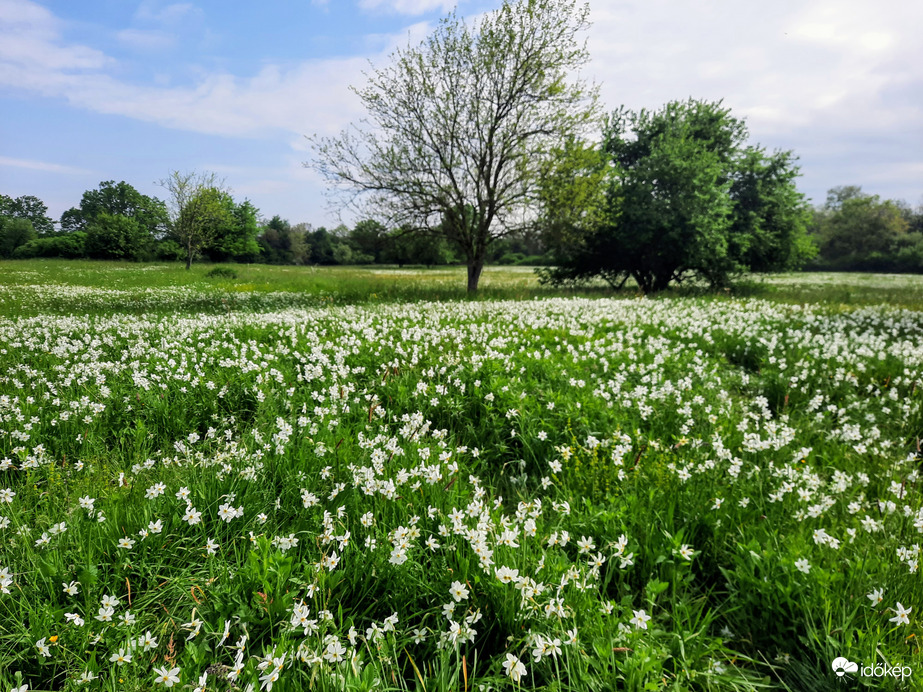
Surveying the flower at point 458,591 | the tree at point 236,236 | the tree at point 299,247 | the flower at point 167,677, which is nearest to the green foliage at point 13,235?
the tree at point 236,236

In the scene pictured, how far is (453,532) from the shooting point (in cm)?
264

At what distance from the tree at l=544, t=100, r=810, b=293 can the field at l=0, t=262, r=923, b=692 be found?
51.4 feet

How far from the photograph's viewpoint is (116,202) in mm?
51844

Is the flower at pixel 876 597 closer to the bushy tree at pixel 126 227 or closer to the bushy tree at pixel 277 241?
the bushy tree at pixel 126 227

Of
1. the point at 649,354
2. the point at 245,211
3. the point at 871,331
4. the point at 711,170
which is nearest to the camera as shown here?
the point at 649,354

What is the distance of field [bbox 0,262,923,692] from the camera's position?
2.02 metres

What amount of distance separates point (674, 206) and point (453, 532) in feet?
76.4

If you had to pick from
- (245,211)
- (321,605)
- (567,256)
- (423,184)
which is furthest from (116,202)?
(321,605)

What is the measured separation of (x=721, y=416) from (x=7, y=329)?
12751mm

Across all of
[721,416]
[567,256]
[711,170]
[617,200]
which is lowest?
[721,416]

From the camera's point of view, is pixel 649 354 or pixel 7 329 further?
pixel 7 329

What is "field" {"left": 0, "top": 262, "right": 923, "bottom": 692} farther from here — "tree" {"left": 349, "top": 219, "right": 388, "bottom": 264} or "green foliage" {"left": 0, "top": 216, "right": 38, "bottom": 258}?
"green foliage" {"left": 0, "top": 216, "right": 38, "bottom": 258}

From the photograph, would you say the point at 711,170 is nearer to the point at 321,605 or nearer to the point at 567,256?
the point at 567,256

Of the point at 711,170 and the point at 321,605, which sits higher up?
the point at 711,170
